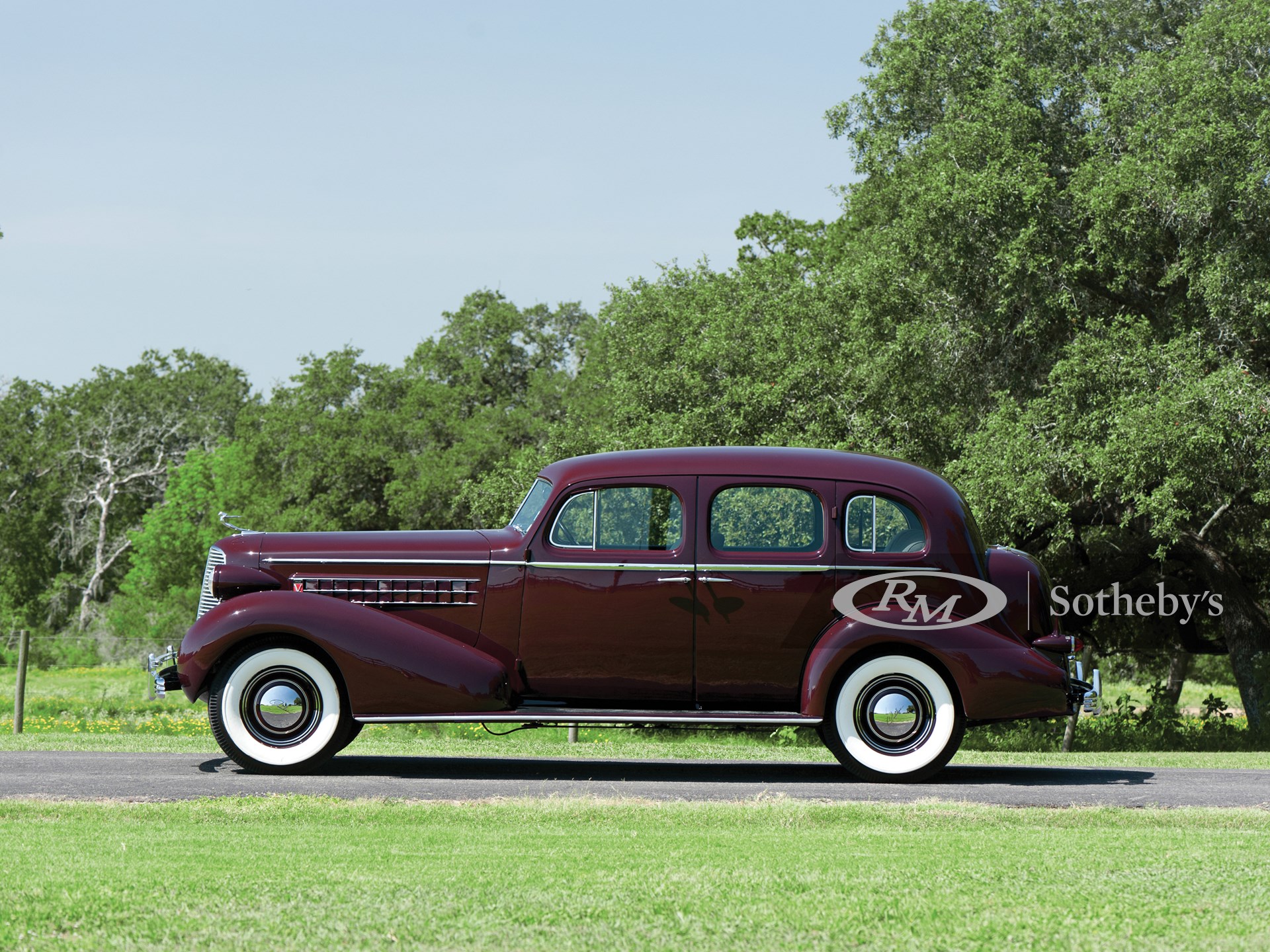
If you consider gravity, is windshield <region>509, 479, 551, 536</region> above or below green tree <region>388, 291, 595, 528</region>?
below

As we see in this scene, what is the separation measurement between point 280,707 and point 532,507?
83.5 inches

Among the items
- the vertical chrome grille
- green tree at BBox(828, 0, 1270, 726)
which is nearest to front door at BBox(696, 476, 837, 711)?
the vertical chrome grille

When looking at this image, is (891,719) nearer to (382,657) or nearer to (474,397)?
(382,657)

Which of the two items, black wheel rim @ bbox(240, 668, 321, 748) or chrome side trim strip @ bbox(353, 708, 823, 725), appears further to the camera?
black wheel rim @ bbox(240, 668, 321, 748)

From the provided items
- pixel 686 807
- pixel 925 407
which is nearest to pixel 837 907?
pixel 686 807

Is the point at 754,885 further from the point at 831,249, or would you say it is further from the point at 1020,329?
the point at 831,249

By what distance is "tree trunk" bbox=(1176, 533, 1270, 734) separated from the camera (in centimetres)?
2111

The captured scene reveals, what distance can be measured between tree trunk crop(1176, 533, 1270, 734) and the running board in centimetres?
1436

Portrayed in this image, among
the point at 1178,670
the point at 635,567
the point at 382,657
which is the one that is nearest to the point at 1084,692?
the point at 635,567

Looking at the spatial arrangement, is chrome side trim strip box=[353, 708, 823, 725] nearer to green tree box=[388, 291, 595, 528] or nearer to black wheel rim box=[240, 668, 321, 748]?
black wheel rim box=[240, 668, 321, 748]

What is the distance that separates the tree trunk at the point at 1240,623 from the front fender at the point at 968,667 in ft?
44.0

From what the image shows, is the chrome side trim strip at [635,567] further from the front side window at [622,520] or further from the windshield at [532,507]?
the windshield at [532,507]

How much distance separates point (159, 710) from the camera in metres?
18.5

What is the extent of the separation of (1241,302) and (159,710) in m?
15.8
